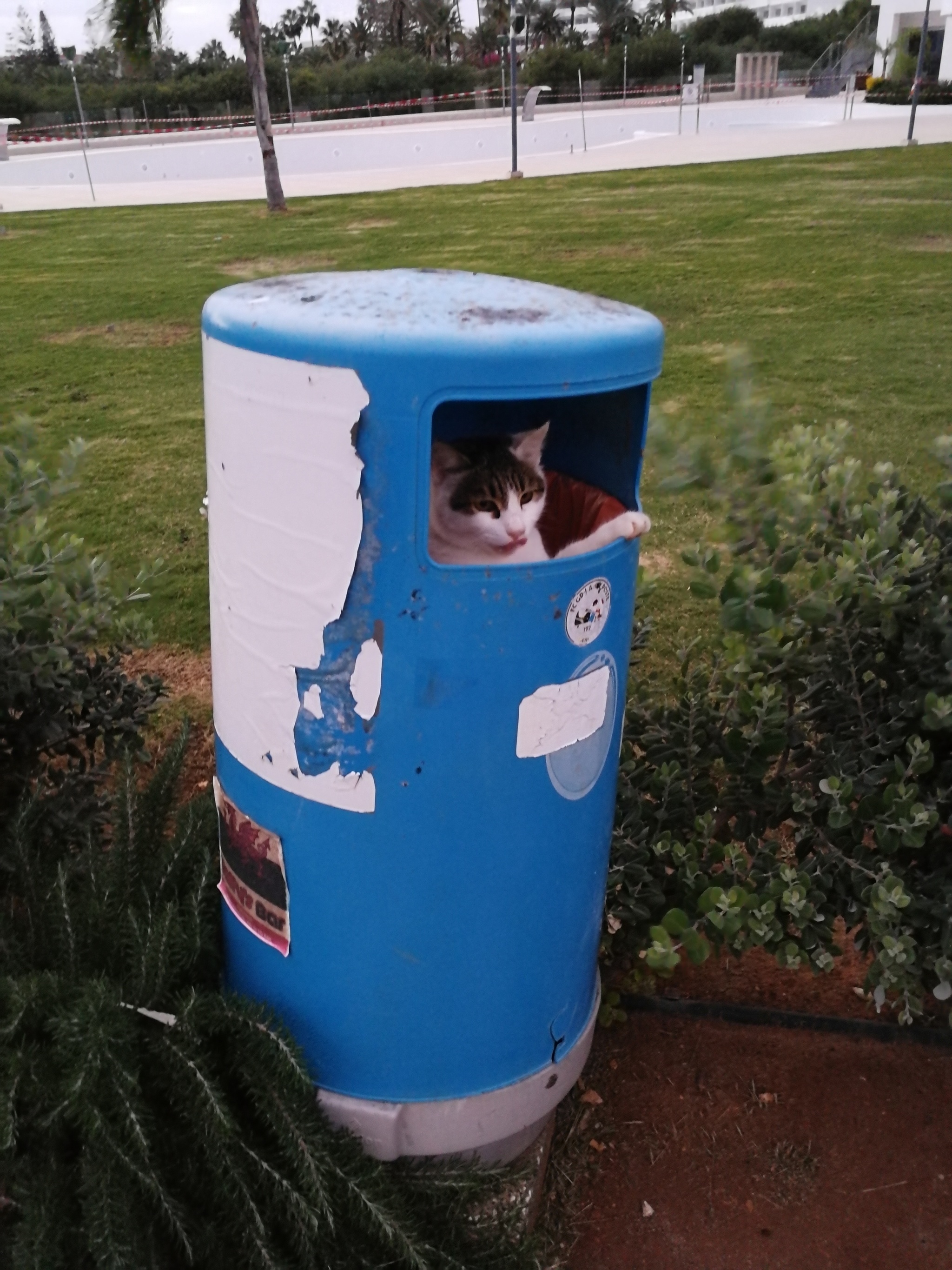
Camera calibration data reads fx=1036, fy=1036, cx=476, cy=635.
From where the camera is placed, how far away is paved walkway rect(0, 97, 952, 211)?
18406 millimetres

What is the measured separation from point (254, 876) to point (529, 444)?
0.82 m

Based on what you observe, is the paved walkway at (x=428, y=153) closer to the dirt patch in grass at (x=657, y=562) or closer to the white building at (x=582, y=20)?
the dirt patch in grass at (x=657, y=562)

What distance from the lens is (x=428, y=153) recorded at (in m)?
24.5

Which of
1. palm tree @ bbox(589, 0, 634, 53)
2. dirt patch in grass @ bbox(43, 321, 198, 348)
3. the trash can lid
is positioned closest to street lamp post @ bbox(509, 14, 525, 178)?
dirt patch in grass @ bbox(43, 321, 198, 348)

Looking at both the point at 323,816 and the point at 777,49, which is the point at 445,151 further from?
the point at 777,49

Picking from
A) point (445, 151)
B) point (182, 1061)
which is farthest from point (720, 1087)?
point (445, 151)

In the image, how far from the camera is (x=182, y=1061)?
1503 millimetres

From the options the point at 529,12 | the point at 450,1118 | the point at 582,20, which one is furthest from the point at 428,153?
the point at 582,20

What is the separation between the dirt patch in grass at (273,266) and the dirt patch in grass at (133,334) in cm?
137

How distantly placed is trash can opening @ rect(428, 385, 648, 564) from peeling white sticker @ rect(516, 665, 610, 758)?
195 mm

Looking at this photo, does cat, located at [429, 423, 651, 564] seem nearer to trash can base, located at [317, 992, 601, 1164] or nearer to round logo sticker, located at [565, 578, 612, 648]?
round logo sticker, located at [565, 578, 612, 648]

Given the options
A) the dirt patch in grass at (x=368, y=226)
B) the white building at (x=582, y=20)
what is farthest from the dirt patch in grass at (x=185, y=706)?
the white building at (x=582, y=20)

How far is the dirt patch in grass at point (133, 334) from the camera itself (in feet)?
24.9

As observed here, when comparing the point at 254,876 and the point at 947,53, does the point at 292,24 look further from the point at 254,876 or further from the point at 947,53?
the point at 254,876
